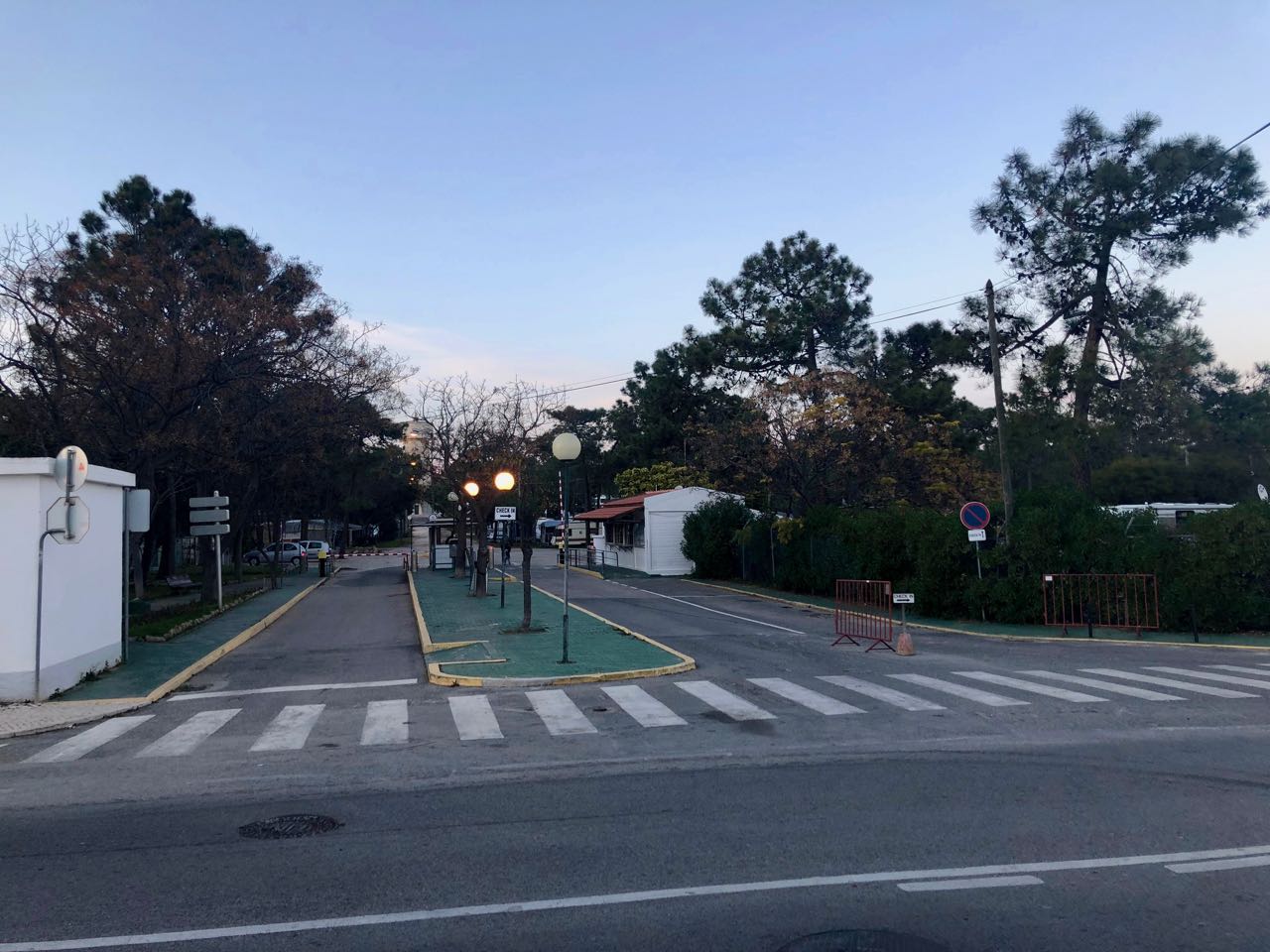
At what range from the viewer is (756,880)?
6.25 metres

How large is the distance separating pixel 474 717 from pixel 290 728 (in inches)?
84.5

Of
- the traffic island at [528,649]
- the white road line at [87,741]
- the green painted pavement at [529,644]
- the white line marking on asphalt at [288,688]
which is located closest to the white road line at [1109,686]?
the traffic island at [528,649]

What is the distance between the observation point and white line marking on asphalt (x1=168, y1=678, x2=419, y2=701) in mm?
14898

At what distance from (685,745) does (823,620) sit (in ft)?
52.9

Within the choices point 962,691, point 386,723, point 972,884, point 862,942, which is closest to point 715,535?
point 962,691

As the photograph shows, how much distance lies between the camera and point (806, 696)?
13.6m

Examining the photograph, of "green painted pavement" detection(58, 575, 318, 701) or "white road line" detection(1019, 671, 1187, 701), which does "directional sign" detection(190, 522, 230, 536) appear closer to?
"green painted pavement" detection(58, 575, 318, 701)

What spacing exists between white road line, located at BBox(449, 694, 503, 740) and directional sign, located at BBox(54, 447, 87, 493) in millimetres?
5949

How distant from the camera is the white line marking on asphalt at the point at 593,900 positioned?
17.9 ft

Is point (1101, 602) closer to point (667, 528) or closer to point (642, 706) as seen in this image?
A: point (642, 706)

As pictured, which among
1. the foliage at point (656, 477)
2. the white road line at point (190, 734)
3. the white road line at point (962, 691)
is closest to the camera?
the white road line at point (190, 734)

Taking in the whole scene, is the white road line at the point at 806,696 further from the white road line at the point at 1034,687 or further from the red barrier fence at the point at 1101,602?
the red barrier fence at the point at 1101,602

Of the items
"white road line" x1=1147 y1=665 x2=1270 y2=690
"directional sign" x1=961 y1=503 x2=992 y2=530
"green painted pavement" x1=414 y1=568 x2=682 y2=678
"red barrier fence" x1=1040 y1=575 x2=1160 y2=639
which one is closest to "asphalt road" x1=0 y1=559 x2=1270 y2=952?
"white road line" x1=1147 y1=665 x2=1270 y2=690

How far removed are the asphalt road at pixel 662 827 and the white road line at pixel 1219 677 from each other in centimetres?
53
